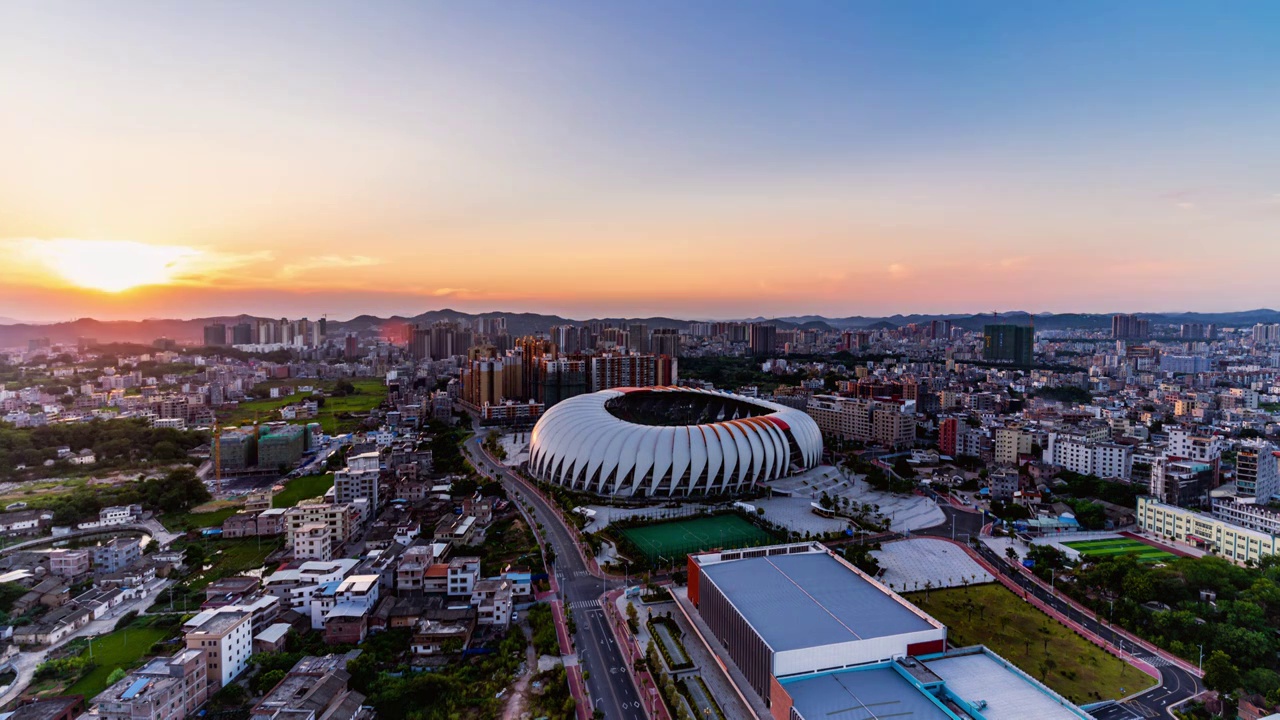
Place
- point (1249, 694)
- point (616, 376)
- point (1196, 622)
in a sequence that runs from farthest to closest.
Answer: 1. point (616, 376)
2. point (1196, 622)
3. point (1249, 694)

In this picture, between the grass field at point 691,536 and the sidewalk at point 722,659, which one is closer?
the sidewalk at point 722,659

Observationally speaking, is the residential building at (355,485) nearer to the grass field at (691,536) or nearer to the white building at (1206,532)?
the grass field at (691,536)

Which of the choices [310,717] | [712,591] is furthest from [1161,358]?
[310,717]

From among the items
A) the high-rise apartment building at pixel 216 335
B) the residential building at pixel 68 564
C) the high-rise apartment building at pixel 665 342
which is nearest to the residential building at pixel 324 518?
the residential building at pixel 68 564

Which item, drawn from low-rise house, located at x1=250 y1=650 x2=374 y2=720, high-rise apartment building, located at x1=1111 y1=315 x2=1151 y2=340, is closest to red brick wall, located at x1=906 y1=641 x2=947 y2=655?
low-rise house, located at x1=250 y1=650 x2=374 y2=720

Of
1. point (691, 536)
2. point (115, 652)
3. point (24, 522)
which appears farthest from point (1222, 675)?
point (24, 522)

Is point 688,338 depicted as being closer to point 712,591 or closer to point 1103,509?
point 1103,509
